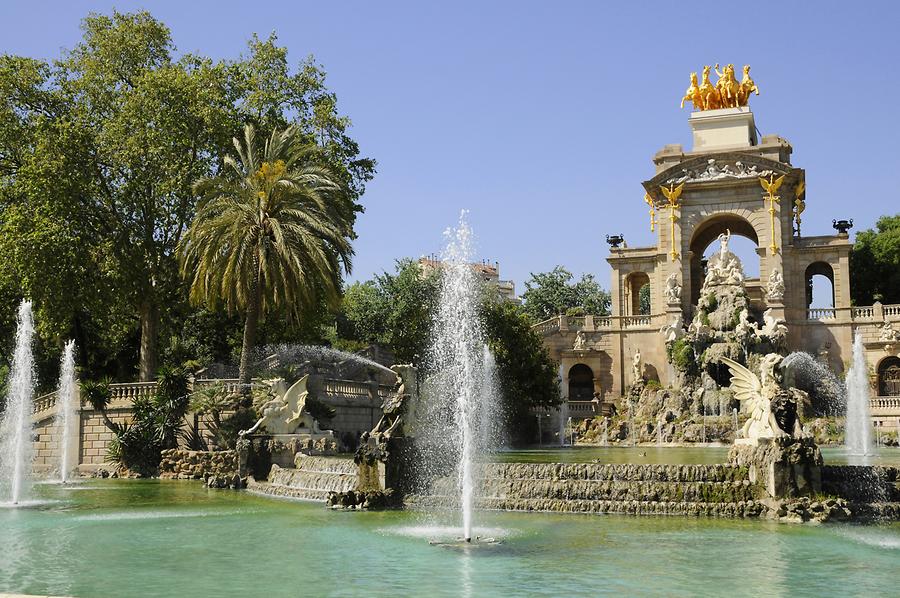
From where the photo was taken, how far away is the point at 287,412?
88.9 feet

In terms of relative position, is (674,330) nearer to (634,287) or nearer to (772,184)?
(634,287)

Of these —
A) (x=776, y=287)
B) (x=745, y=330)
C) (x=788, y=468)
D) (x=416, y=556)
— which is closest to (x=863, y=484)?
(x=788, y=468)

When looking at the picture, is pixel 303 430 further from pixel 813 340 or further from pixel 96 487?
pixel 813 340

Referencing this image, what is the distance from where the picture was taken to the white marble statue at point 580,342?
175ft

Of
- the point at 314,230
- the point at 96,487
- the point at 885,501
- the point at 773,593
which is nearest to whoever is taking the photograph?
the point at 773,593

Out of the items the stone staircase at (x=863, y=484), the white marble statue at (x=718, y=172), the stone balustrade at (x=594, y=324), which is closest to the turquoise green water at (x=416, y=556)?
the stone staircase at (x=863, y=484)

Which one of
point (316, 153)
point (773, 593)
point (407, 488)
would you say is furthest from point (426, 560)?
point (316, 153)

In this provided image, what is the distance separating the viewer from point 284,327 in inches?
1640

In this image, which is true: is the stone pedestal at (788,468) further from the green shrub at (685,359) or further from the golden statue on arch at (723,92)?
the golden statue on arch at (723,92)

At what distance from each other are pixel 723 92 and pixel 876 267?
1564 centimetres

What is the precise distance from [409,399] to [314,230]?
39.2ft

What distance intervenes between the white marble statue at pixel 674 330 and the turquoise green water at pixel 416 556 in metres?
31.8

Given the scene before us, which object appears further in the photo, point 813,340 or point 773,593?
point 813,340

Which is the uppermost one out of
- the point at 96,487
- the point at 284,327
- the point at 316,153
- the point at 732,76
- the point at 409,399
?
the point at 732,76
